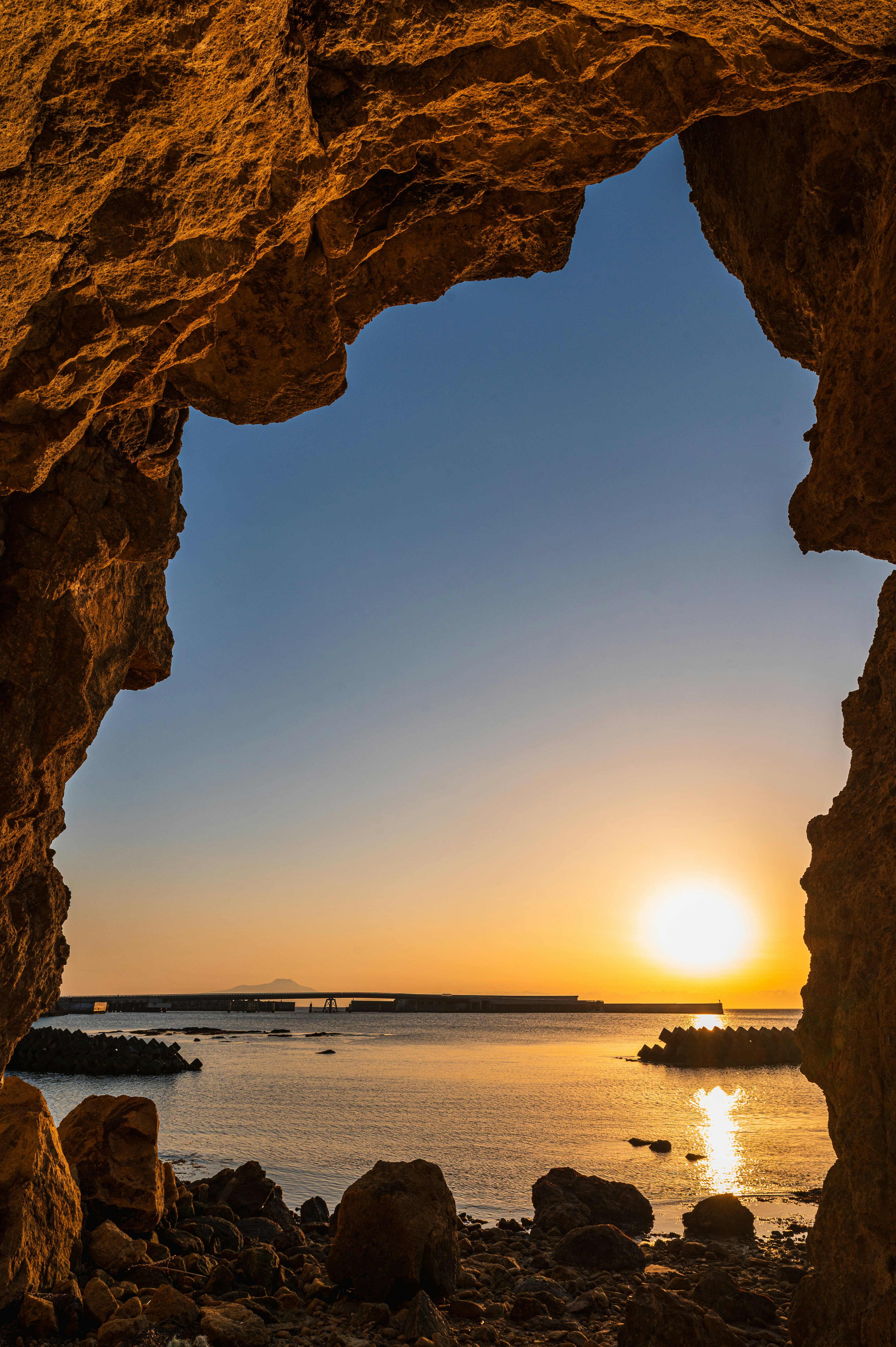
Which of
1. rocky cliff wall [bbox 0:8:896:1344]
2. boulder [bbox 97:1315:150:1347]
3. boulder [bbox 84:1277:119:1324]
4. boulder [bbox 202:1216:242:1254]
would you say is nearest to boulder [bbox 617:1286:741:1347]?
rocky cliff wall [bbox 0:8:896:1344]

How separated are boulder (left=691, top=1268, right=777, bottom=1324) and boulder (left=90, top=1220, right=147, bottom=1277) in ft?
17.1

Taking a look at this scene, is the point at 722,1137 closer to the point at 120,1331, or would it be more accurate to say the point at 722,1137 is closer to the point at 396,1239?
the point at 396,1239

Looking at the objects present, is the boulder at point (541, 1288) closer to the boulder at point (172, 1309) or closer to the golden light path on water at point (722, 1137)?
the boulder at point (172, 1309)

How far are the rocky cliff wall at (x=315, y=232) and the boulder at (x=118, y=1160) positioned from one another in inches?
98.6

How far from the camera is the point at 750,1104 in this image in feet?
91.4

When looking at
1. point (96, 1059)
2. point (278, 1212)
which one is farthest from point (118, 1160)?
point (96, 1059)

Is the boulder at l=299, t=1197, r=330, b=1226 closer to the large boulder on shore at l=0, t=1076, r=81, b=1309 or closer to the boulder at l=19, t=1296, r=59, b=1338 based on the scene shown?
the large boulder on shore at l=0, t=1076, r=81, b=1309

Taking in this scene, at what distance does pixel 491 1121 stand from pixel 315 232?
22181mm

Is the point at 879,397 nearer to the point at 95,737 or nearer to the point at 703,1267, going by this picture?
the point at 95,737

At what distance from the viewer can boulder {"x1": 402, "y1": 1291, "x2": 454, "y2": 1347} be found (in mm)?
6199

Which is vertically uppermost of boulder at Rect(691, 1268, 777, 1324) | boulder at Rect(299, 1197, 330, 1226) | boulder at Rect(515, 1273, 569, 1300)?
boulder at Rect(691, 1268, 777, 1324)

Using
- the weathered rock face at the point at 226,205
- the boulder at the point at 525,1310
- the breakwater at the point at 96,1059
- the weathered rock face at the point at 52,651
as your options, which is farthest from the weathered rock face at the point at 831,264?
the breakwater at the point at 96,1059

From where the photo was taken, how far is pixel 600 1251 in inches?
355

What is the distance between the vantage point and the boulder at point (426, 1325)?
20.3 feet
